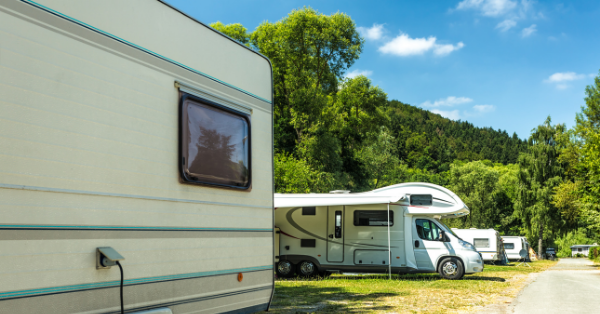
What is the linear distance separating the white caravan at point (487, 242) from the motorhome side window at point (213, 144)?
26239mm

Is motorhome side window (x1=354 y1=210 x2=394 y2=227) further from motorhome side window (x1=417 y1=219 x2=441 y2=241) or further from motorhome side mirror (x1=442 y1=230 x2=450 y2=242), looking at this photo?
motorhome side mirror (x1=442 y1=230 x2=450 y2=242)

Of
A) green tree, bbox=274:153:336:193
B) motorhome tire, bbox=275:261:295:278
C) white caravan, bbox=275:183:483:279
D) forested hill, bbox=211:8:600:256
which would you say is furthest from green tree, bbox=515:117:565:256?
motorhome tire, bbox=275:261:295:278

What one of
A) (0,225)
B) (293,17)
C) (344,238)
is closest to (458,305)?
(344,238)

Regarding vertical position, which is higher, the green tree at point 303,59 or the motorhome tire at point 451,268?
the green tree at point 303,59

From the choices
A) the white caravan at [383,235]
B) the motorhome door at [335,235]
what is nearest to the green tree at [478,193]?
the white caravan at [383,235]

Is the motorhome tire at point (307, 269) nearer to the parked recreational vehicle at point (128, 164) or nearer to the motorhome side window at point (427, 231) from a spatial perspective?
the motorhome side window at point (427, 231)

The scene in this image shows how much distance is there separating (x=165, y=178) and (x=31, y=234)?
111 cm

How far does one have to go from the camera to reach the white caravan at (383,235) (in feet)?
45.0

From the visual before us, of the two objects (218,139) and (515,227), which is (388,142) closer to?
(515,227)

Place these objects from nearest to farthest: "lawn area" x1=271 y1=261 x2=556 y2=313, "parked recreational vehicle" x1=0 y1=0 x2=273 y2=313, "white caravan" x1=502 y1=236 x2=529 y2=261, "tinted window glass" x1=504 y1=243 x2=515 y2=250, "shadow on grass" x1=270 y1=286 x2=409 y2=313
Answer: "parked recreational vehicle" x1=0 y1=0 x2=273 y2=313 → "shadow on grass" x1=270 y1=286 x2=409 y2=313 → "lawn area" x1=271 y1=261 x2=556 y2=313 → "white caravan" x1=502 y1=236 x2=529 y2=261 → "tinted window glass" x1=504 y1=243 x2=515 y2=250

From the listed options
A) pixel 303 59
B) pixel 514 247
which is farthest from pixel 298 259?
pixel 514 247

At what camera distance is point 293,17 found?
24.2m

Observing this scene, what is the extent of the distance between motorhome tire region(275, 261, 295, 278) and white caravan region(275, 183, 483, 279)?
18 cm

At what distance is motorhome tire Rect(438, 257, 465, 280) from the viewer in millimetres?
13781
